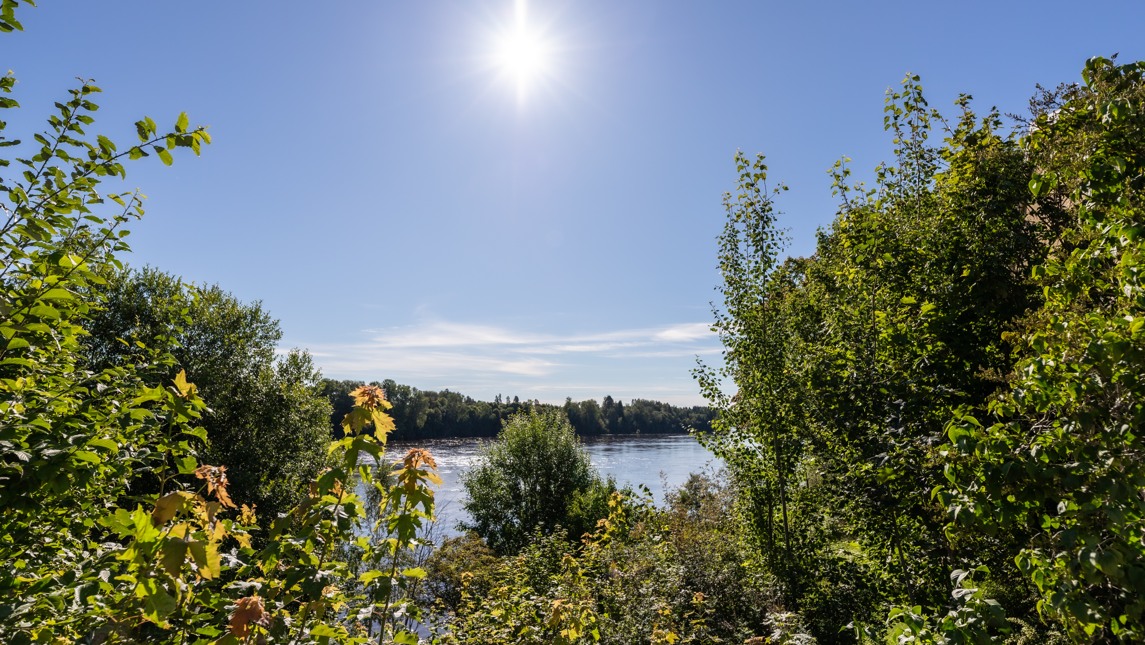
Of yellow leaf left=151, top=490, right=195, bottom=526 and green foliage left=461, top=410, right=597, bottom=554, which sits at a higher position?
yellow leaf left=151, top=490, right=195, bottom=526

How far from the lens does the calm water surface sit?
97.7 ft

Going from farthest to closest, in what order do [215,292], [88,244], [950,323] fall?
[215,292] → [950,323] → [88,244]

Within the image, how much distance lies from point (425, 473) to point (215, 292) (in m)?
21.3

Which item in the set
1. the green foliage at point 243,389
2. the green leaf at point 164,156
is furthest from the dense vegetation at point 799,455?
the green foliage at point 243,389

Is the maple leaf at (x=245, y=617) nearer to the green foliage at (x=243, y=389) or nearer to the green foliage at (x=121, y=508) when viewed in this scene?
the green foliage at (x=121, y=508)

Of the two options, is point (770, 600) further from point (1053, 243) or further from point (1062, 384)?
point (1062, 384)

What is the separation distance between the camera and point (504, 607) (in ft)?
17.8

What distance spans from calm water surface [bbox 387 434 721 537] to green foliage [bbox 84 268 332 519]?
7017 millimetres

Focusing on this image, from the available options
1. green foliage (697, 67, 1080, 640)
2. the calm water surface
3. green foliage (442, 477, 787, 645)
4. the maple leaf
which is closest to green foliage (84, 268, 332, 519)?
the calm water surface

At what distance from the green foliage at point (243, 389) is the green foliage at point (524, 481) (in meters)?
7.67

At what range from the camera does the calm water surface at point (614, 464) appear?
97.7 feet

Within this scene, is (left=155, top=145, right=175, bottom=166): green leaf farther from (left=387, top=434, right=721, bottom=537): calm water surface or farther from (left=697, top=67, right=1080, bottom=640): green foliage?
(left=387, top=434, right=721, bottom=537): calm water surface

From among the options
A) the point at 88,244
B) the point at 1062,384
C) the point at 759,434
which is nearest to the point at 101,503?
the point at 88,244

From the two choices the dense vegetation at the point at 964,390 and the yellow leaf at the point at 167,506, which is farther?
the dense vegetation at the point at 964,390
